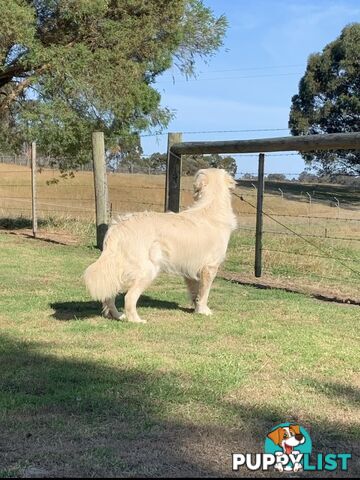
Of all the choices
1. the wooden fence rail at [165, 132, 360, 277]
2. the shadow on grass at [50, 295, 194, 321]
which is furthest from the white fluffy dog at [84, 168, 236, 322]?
the wooden fence rail at [165, 132, 360, 277]

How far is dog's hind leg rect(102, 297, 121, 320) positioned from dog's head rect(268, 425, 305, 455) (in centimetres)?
312

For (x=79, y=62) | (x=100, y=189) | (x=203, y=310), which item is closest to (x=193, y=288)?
(x=203, y=310)

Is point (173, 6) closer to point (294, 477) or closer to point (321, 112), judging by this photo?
point (294, 477)

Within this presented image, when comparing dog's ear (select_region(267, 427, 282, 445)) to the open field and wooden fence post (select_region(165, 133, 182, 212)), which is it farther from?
wooden fence post (select_region(165, 133, 182, 212))

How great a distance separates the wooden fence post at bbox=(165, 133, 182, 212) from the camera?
10.1 metres

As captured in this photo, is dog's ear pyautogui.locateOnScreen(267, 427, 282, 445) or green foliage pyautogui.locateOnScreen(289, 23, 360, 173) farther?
green foliage pyautogui.locateOnScreen(289, 23, 360, 173)

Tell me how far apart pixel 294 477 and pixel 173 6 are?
14665 mm

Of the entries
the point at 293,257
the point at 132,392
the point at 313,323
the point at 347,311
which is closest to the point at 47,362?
the point at 132,392

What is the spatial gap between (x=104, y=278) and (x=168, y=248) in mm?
795

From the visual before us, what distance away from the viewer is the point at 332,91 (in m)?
45.2

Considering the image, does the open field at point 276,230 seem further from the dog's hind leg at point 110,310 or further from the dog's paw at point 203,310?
the dog's hind leg at point 110,310

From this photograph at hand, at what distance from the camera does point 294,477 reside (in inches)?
113

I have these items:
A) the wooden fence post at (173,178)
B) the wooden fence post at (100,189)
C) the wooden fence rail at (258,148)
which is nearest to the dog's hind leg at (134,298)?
the wooden fence rail at (258,148)

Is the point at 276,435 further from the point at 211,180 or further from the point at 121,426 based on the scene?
the point at 211,180
